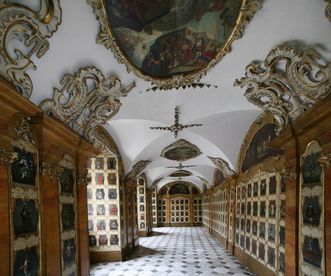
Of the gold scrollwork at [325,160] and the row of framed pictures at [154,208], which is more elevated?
the gold scrollwork at [325,160]

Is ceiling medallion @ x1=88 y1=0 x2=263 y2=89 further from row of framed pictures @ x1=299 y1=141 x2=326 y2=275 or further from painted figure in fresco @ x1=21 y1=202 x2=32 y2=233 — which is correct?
painted figure in fresco @ x1=21 y1=202 x2=32 y2=233

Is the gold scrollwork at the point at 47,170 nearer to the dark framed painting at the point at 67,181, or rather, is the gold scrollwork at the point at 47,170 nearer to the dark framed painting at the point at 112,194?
the dark framed painting at the point at 67,181

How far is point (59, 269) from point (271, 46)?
6.20 meters

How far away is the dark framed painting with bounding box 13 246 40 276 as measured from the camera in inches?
180

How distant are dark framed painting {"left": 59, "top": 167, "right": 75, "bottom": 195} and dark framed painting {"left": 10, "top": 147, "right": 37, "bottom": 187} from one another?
3.70 feet

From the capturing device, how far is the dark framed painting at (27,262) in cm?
458

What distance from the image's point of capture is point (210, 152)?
14383 millimetres

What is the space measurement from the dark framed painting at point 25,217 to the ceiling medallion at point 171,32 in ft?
10.4

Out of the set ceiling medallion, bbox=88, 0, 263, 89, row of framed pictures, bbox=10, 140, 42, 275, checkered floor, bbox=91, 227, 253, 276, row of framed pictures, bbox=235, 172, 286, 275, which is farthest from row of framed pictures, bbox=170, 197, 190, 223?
row of framed pictures, bbox=10, 140, 42, 275

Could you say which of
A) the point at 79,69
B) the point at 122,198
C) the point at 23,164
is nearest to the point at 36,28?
the point at 79,69

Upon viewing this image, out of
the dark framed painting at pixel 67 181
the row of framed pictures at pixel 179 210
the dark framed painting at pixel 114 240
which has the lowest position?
the row of framed pictures at pixel 179 210

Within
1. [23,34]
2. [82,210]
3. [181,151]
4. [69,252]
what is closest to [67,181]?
[82,210]

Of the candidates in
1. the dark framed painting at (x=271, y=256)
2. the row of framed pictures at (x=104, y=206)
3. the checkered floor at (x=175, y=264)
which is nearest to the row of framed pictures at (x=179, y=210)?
the checkered floor at (x=175, y=264)

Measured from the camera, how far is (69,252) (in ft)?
22.2
